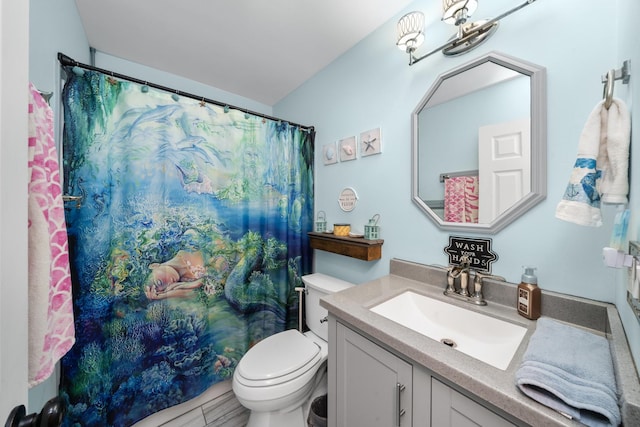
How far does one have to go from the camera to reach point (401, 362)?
0.71 meters

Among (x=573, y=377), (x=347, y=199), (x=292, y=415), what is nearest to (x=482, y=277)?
(x=573, y=377)

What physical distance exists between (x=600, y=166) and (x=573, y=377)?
55cm

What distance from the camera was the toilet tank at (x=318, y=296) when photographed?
1.45m

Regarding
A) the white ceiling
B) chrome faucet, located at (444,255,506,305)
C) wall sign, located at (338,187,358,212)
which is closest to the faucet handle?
chrome faucet, located at (444,255,506,305)

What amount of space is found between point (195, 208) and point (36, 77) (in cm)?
75

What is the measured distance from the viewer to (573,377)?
18.5 inches

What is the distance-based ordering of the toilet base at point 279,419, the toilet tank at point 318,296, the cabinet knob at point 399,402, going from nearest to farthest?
the cabinet knob at point 399,402 < the toilet base at point 279,419 < the toilet tank at point 318,296

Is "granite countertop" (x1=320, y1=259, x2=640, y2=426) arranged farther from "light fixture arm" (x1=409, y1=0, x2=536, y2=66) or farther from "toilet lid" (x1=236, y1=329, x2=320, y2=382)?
"light fixture arm" (x1=409, y1=0, x2=536, y2=66)

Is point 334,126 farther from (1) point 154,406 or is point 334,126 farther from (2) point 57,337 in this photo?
(1) point 154,406

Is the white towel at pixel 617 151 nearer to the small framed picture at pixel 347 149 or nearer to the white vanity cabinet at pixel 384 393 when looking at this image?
the white vanity cabinet at pixel 384 393

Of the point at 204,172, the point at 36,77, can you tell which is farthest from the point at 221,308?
the point at 36,77

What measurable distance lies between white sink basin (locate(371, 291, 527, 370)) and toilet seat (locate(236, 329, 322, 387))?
0.57 metres

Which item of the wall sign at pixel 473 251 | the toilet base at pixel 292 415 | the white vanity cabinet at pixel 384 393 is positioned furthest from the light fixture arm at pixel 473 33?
the toilet base at pixel 292 415

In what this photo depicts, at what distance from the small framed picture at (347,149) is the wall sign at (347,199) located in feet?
0.70
